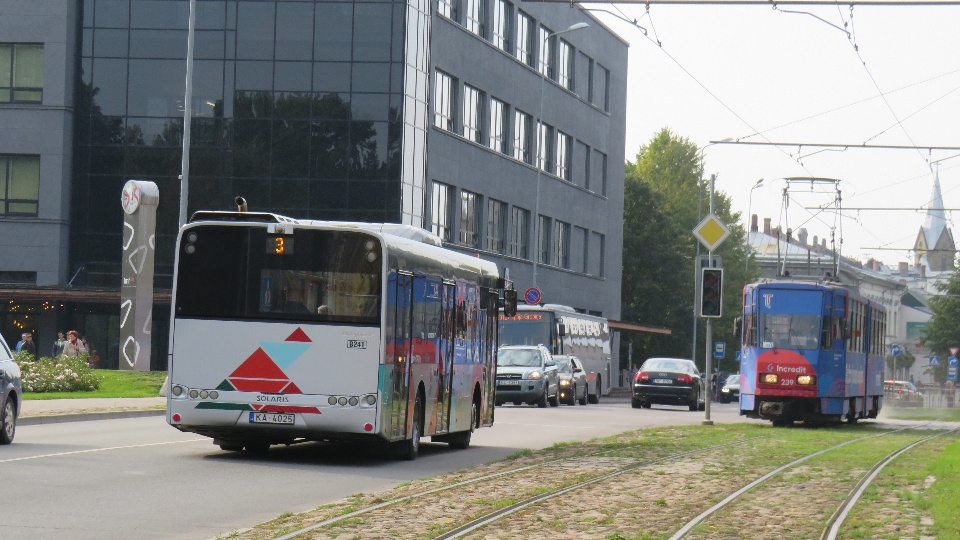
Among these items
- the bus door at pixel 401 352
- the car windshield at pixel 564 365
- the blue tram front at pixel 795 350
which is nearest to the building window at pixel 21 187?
the car windshield at pixel 564 365

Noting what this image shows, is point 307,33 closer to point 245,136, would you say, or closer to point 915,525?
point 245,136

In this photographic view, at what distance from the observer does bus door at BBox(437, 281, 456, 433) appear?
19266mm

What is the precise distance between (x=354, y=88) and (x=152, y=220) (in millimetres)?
13352

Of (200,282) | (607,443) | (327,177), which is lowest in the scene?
(607,443)

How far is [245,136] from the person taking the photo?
51219 mm

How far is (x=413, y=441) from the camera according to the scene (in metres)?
18.0

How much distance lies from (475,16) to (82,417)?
3532 centimetres

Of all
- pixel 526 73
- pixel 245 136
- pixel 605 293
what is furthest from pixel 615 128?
pixel 245 136

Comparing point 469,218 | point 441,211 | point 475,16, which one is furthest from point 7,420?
point 475,16

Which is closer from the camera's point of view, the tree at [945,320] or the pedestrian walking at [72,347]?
the pedestrian walking at [72,347]

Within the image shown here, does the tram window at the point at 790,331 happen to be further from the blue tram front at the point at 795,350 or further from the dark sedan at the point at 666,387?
the dark sedan at the point at 666,387

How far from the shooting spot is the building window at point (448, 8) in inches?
2126

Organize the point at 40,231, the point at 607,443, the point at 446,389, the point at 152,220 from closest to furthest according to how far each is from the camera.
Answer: the point at 446,389 → the point at 607,443 → the point at 152,220 → the point at 40,231

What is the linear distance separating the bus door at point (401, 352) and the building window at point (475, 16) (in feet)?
132
